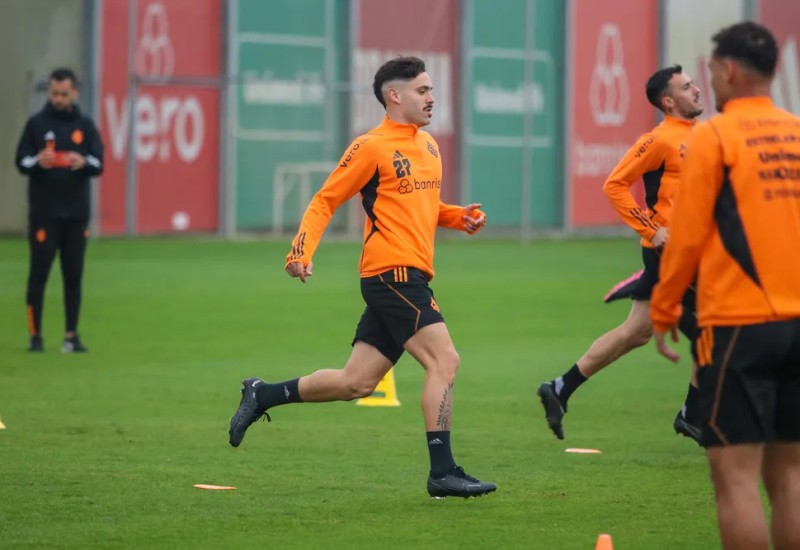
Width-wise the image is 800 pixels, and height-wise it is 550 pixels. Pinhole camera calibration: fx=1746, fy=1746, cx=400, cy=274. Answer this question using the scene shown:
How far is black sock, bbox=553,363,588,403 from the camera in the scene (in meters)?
10.5

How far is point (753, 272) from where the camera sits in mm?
5828

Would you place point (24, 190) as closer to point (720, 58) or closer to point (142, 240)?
point (142, 240)

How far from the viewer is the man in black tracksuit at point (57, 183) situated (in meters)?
Answer: 15.0

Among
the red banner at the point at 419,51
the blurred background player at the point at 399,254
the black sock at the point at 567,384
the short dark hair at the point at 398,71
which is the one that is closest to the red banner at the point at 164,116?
the red banner at the point at 419,51

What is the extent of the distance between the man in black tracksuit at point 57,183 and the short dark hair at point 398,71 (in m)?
6.74

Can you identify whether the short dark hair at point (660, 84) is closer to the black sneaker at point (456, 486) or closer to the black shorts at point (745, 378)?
the black sneaker at point (456, 486)

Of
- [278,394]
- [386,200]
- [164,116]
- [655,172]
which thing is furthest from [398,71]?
[164,116]

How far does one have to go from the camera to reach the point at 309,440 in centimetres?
1027

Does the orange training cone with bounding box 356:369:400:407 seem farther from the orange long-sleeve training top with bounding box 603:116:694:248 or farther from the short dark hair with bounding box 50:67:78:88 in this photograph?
the short dark hair with bounding box 50:67:78:88

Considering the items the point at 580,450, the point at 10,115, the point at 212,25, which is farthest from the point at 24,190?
the point at 580,450

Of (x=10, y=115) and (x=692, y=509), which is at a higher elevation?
(x=10, y=115)

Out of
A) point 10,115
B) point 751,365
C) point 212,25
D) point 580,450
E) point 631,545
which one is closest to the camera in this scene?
point 751,365

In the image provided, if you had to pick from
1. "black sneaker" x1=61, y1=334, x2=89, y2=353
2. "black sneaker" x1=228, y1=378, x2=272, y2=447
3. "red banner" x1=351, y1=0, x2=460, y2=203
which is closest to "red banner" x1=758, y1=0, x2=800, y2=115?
"red banner" x1=351, y1=0, x2=460, y2=203

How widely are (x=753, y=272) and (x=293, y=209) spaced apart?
2742 centimetres
